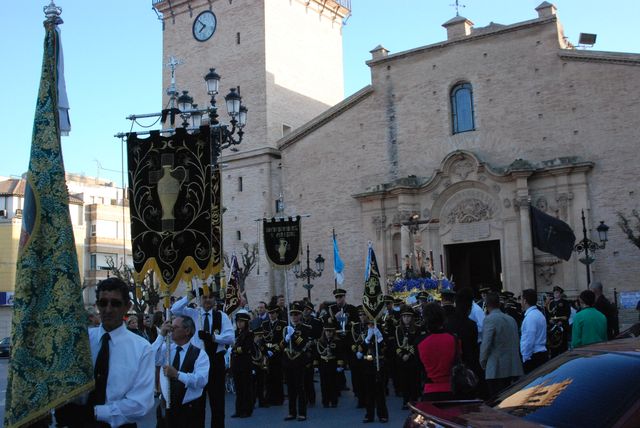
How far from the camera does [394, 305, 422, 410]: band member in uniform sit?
43.4 feet

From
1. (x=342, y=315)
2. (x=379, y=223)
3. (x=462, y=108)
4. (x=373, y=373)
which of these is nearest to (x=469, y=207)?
(x=379, y=223)

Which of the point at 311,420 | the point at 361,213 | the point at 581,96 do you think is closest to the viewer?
the point at 311,420

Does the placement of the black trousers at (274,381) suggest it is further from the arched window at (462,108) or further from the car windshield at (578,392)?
the arched window at (462,108)

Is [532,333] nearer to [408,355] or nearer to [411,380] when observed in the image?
[408,355]

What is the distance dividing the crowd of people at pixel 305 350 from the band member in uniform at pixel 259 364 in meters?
0.03

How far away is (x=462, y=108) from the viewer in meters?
30.4

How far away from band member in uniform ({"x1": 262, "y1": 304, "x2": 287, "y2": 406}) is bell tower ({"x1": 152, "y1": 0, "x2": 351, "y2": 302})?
60.7 feet

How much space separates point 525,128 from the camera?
1122 inches

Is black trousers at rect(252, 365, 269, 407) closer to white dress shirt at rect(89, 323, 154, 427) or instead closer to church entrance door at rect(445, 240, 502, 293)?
white dress shirt at rect(89, 323, 154, 427)

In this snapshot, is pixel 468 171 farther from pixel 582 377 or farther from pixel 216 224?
pixel 582 377

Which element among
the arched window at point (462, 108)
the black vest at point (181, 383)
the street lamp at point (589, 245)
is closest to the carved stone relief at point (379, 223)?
the arched window at point (462, 108)

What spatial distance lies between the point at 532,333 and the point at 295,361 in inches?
182

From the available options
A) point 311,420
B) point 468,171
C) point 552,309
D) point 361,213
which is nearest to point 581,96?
point 468,171

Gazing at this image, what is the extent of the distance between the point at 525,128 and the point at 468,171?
2.80 meters
